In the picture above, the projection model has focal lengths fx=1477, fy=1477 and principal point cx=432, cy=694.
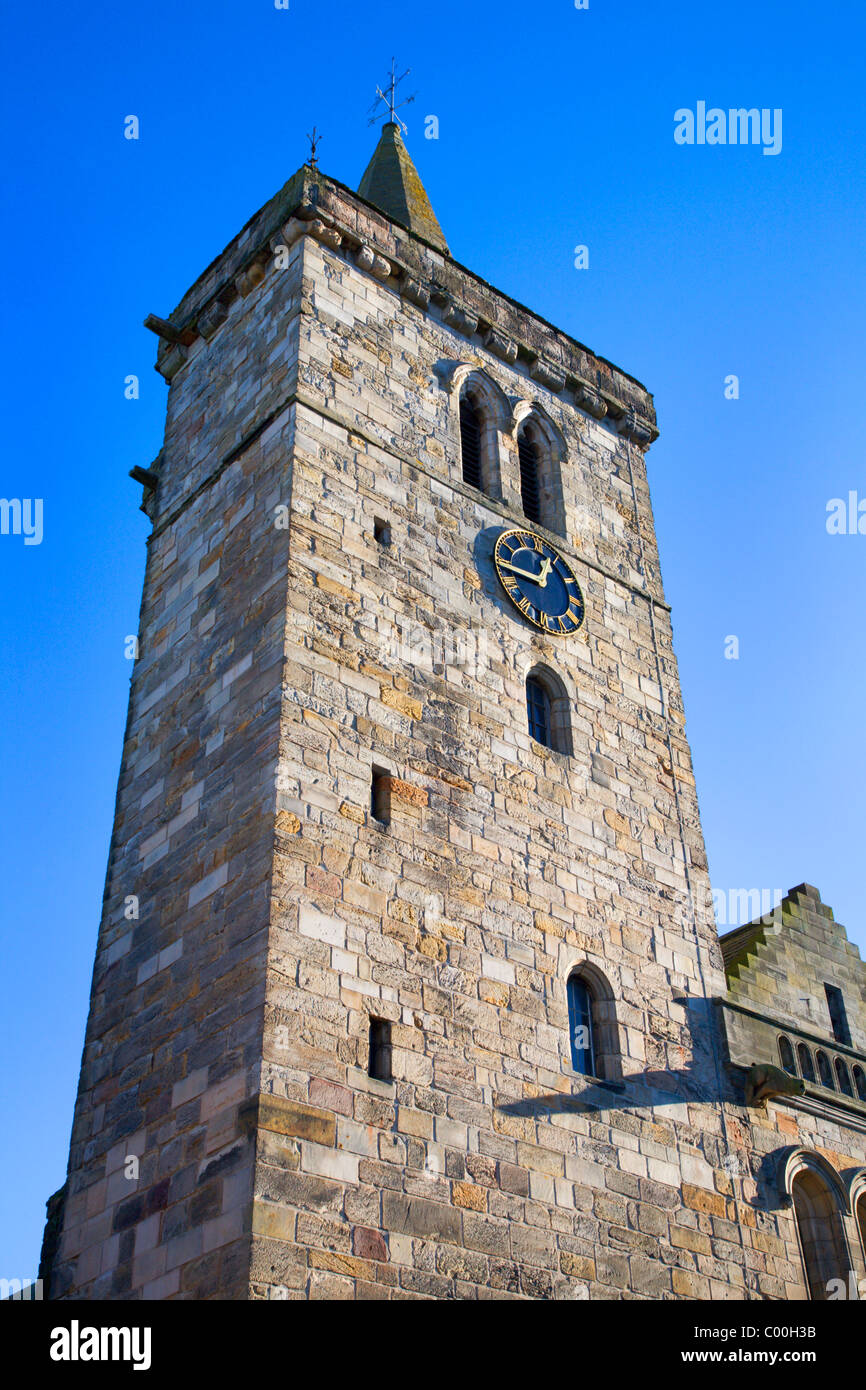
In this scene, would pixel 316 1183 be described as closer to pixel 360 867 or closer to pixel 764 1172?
pixel 360 867

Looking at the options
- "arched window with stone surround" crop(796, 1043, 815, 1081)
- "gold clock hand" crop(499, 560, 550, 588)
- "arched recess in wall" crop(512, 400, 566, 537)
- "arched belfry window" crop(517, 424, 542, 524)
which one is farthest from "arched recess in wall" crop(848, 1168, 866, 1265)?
"arched belfry window" crop(517, 424, 542, 524)

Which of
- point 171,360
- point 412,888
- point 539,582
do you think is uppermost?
point 171,360

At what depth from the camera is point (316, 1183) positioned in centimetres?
1184

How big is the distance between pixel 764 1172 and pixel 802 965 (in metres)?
3.43

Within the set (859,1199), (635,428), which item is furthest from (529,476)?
(859,1199)

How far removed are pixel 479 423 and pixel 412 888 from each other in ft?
27.3

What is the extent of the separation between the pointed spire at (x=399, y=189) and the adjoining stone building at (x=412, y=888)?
3.95 metres

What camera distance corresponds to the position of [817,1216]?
16266mm

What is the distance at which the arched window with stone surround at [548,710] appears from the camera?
17484 mm

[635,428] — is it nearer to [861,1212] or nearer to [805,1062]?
[805,1062]

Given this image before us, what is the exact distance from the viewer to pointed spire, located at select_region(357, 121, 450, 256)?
24.5m

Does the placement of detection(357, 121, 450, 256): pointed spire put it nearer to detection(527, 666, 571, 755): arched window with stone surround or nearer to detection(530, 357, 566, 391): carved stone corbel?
detection(530, 357, 566, 391): carved stone corbel

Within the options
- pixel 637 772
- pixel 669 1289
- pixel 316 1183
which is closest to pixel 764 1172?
pixel 669 1289
